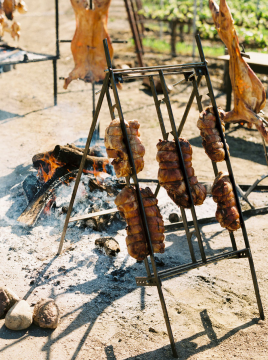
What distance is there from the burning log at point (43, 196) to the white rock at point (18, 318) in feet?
5.15

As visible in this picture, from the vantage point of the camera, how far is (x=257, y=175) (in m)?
6.95

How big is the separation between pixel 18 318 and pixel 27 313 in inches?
3.5

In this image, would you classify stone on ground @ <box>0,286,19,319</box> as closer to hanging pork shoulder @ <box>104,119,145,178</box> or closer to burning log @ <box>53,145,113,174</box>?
hanging pork shoulder @ <box>104,119,145,178</box>

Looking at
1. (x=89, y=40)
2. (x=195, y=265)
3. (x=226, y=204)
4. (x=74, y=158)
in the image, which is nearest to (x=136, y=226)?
(x=195, y=265)

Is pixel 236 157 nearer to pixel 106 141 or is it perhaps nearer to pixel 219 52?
pixel 106 141

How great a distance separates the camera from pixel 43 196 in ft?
17.0

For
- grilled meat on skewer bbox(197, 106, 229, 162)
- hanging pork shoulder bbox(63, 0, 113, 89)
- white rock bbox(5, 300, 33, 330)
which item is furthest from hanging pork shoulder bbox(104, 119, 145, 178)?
hanging pork shoulder bbox(63, 0, 113, 89)

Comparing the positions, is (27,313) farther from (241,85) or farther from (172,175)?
(241,85)

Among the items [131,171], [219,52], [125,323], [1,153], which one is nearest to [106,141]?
[131,171]

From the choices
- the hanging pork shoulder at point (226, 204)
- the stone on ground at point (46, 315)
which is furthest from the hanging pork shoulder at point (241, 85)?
the stone on ground at point (46, 315)

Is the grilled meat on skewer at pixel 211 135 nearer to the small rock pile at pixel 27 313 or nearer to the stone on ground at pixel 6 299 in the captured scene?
the small rock pile at pixel 27 313

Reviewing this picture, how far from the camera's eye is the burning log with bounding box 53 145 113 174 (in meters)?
5.47

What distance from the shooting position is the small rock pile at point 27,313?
3.46 m

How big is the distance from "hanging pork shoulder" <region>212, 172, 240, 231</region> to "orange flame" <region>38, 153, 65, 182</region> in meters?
2.60
